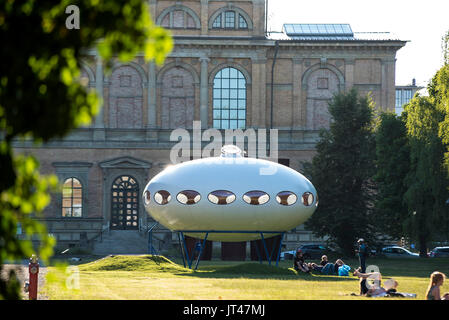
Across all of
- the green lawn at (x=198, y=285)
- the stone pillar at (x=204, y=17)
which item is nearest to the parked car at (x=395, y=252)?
the stone pillar at (x=204, y=17)

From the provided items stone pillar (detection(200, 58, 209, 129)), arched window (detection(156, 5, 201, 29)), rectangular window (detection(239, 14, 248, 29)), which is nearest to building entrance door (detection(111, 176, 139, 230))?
stone pillar (detection(200, 58, 209, 129))

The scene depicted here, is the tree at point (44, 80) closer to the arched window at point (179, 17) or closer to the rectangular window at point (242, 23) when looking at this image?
the arched window at point (179, 17)

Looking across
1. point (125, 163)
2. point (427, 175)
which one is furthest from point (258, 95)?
point (427, 175)

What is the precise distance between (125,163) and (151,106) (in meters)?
4.61

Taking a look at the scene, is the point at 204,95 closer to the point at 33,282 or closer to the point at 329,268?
the point at 329,268

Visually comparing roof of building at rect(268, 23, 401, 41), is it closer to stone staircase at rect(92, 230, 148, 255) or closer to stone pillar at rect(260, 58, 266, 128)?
stone pillar at rect(260, 58, 266, 128)

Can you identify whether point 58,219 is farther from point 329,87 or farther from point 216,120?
point 329,87

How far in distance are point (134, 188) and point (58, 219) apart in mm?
5795

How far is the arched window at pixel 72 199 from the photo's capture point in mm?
55531

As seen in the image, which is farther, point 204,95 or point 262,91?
point 262,91

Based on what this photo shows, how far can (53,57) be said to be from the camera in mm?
6203

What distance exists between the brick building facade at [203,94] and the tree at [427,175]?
1865 centimetres

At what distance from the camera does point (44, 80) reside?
6.23 meters
